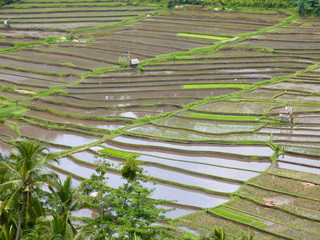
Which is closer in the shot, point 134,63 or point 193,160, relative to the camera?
point 193,160

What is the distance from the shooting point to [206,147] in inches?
775

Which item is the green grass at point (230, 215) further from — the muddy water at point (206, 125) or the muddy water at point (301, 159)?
the muddy water at point (206, 125)

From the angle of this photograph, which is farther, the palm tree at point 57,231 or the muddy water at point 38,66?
the muddy water at point 38,66

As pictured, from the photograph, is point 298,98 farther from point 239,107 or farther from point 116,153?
point 116,153

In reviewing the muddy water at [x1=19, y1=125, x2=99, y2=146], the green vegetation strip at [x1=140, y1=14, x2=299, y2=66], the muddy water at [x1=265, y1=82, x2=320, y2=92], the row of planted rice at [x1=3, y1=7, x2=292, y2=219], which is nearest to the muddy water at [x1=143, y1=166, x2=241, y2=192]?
the row of planted rice at [x1=3, y1=7, x2=292, y2=219]

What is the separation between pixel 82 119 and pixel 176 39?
40.2 ft

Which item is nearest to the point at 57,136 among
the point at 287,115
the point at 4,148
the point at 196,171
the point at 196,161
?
the point at 4,148

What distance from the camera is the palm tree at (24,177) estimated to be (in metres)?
10.3

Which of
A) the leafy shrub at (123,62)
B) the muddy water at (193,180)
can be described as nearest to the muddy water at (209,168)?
the muddy water at (193,180)

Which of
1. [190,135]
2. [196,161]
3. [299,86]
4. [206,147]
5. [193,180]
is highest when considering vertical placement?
[299,86]

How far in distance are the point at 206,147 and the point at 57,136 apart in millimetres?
6200

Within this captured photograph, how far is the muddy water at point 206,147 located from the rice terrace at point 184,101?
0.04 metres

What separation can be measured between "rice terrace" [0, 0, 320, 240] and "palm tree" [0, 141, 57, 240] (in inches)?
48.7

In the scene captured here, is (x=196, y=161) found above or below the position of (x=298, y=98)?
below
